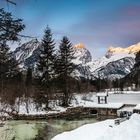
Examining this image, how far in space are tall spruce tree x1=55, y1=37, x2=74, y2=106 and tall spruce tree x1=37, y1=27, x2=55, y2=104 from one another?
1.97m

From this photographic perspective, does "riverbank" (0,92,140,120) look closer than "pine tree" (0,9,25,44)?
No

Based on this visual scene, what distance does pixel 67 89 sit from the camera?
53.8 meters

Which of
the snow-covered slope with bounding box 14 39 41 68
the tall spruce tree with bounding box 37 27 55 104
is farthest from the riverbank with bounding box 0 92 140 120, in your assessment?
the snow-covered slope with bounding box 14 39 41 68

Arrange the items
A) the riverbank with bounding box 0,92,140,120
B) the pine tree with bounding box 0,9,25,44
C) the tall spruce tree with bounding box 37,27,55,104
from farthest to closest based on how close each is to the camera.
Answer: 1. the tall spruce tree with bounding box 37,27,55,104
2. the riverbank with bounding box 0,92,140,120
3. the pine tree with bounding box 0,9,25,44

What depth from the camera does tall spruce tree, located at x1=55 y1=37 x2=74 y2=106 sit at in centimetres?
5380

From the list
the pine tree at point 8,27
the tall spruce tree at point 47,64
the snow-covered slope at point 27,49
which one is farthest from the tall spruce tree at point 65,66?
the pine tree at point 8,27

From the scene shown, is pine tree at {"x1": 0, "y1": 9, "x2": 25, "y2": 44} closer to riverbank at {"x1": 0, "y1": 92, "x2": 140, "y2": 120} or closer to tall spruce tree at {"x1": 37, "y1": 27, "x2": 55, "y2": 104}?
riverbank at {"x1": 0, "y1": 92, "x2": 140, "y2": 120}

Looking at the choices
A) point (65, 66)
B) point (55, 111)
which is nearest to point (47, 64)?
point (65, 66)

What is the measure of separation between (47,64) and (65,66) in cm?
428

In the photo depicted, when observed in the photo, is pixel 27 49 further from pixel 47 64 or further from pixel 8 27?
pixel 47 64

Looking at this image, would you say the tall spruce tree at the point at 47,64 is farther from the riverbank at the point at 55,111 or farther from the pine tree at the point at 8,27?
the pine tree at the point at 8,27

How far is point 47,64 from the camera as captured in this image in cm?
5122

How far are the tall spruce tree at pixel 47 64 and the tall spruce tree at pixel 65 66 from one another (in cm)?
197

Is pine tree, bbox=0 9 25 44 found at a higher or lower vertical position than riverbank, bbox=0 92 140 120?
higher
